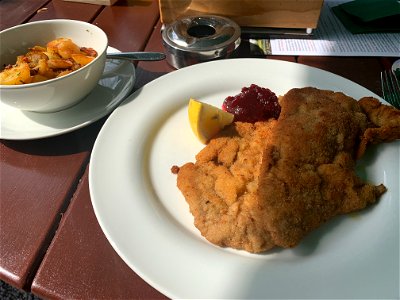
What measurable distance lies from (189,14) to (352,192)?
1.34 metres

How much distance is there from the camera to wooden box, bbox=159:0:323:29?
1.77 metres

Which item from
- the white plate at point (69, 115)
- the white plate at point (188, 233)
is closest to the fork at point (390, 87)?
the white plate at point (188, 233)

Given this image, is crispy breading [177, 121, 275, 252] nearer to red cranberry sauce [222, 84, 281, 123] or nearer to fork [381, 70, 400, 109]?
red cranberry sauce [222, 84, 281, 123]

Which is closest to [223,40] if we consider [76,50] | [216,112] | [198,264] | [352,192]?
[216,112]

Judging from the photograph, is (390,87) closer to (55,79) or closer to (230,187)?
(230,187)

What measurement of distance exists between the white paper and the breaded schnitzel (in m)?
0.54

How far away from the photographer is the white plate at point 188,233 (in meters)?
0.85

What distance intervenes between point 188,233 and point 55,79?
71 centimetres

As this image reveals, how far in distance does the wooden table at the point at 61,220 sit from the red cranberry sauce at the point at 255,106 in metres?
0.49

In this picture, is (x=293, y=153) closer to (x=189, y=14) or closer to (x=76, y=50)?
(x=76, y=50)

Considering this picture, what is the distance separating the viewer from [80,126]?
1275 millimetres

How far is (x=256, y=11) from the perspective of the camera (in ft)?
5.95

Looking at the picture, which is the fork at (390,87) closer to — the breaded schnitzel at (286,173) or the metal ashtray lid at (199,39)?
the breaded schnitzel at (286,173)

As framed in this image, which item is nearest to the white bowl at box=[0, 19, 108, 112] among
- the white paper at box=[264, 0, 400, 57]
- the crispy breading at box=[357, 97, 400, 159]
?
the white paper at box=[264, 0, 400, 57]
